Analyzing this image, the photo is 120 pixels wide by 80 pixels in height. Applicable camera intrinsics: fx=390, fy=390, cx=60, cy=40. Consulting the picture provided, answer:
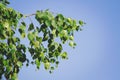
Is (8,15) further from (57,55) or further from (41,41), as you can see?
(57,55)

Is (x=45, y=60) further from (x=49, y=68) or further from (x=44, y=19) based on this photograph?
(x=44, y=19)

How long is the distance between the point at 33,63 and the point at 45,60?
35 cm

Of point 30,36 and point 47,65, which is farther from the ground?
point 30,36

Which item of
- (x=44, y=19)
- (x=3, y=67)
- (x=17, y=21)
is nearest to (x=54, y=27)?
(x=44, y=19)

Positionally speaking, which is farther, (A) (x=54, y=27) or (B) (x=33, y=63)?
(B) (x=33, y=63)

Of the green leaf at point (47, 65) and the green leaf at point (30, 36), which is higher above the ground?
the green leaf at point (30, 36)

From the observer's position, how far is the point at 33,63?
1050cm

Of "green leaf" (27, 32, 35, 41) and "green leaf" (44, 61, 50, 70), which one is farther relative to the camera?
"green leaf" (44, 61, 50, 70)

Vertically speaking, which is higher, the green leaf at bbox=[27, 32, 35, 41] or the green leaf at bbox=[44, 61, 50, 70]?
the green leaf at bbox=[27, 32, 35, 41]

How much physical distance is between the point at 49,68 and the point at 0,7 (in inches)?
83.0

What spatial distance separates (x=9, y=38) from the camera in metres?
10.1

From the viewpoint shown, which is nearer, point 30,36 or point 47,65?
point 30,36

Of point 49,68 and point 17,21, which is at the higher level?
point 17,21

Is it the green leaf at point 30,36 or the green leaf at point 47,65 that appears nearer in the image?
the green leaf at point 30,36
